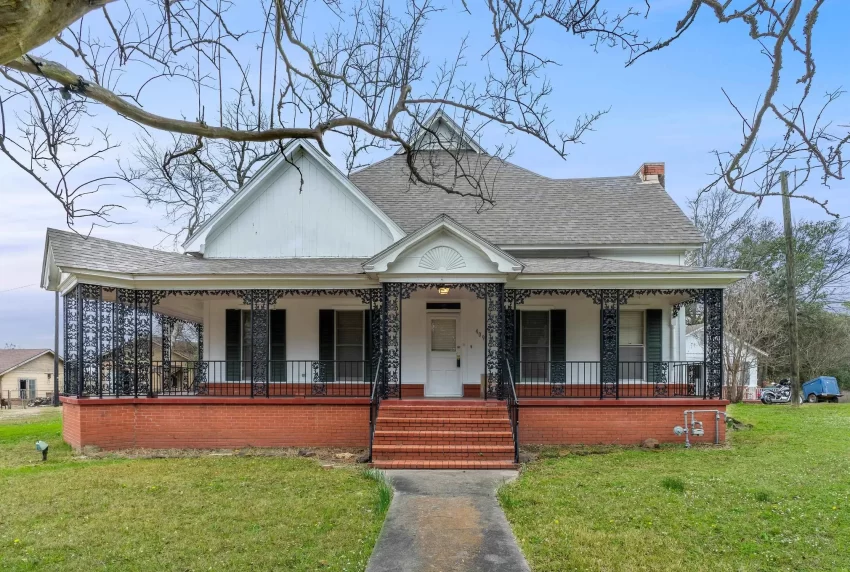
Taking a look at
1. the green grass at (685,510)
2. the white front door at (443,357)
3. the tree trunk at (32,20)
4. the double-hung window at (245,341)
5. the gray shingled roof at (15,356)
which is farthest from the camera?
the gray shingled roof at (15,356)

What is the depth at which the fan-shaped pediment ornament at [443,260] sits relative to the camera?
1125cm

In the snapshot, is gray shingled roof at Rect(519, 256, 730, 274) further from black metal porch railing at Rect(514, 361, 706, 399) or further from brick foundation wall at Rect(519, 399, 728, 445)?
brick foundation wall at Rect(519, 399, 728, 445)

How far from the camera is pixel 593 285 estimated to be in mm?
11961

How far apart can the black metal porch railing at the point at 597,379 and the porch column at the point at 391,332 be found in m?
3.33

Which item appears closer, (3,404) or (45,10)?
(45,10)

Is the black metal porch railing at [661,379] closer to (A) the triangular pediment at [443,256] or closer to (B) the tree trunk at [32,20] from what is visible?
(A) the triangular pediment at [443,256]

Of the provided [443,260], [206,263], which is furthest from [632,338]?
[206,263]

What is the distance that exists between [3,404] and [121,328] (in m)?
38.4

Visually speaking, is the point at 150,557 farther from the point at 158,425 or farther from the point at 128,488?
the point at 158,425

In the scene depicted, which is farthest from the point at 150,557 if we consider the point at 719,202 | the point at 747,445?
the point at 719,202

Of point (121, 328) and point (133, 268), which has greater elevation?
point (133, 268)

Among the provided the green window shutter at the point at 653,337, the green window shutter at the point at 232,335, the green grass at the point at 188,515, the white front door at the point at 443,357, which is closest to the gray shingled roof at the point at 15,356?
the green window shutter at the point at 232,335

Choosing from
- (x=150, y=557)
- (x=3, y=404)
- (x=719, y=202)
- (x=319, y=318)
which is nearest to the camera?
(x=150, y=557)

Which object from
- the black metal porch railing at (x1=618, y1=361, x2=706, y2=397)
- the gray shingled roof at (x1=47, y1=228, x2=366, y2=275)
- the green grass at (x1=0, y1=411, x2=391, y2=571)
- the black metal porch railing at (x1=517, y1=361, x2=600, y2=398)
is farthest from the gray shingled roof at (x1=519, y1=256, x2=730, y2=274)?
the green grass at (x1=0, y1=411, x2=391, y2=571)
